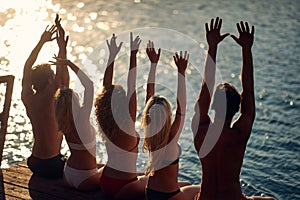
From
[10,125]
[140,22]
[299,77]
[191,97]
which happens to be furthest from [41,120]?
[140,22]

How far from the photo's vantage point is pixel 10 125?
12.7 meters

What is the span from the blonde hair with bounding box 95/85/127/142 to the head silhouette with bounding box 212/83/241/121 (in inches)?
44.5

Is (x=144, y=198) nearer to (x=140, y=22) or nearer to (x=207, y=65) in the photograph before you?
(x=207, y=65)

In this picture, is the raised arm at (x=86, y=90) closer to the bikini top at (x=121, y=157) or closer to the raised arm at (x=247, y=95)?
the bikini top at (x=121, y=157)

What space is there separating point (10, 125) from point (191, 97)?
4289mm

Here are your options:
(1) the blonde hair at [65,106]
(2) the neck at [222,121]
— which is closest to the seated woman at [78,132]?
(1) the blonde hair at [65,106]

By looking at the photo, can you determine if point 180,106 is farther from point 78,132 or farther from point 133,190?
point 78,132

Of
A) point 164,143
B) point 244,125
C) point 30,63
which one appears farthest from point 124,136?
point 30,63

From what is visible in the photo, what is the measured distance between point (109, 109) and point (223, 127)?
Answer: 1.27m

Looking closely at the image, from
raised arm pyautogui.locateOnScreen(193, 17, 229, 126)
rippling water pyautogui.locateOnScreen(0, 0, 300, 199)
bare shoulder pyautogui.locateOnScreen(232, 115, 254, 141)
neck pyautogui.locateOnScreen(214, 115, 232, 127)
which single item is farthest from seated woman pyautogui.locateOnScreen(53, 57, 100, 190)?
rippling water pyautogui.locateOnScreen(0, 0, 300, 199)

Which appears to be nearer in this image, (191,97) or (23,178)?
(23,178)

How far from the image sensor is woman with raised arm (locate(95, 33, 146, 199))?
620 cm

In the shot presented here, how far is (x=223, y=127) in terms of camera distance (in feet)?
18.1

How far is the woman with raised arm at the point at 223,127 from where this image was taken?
17.9 feet
